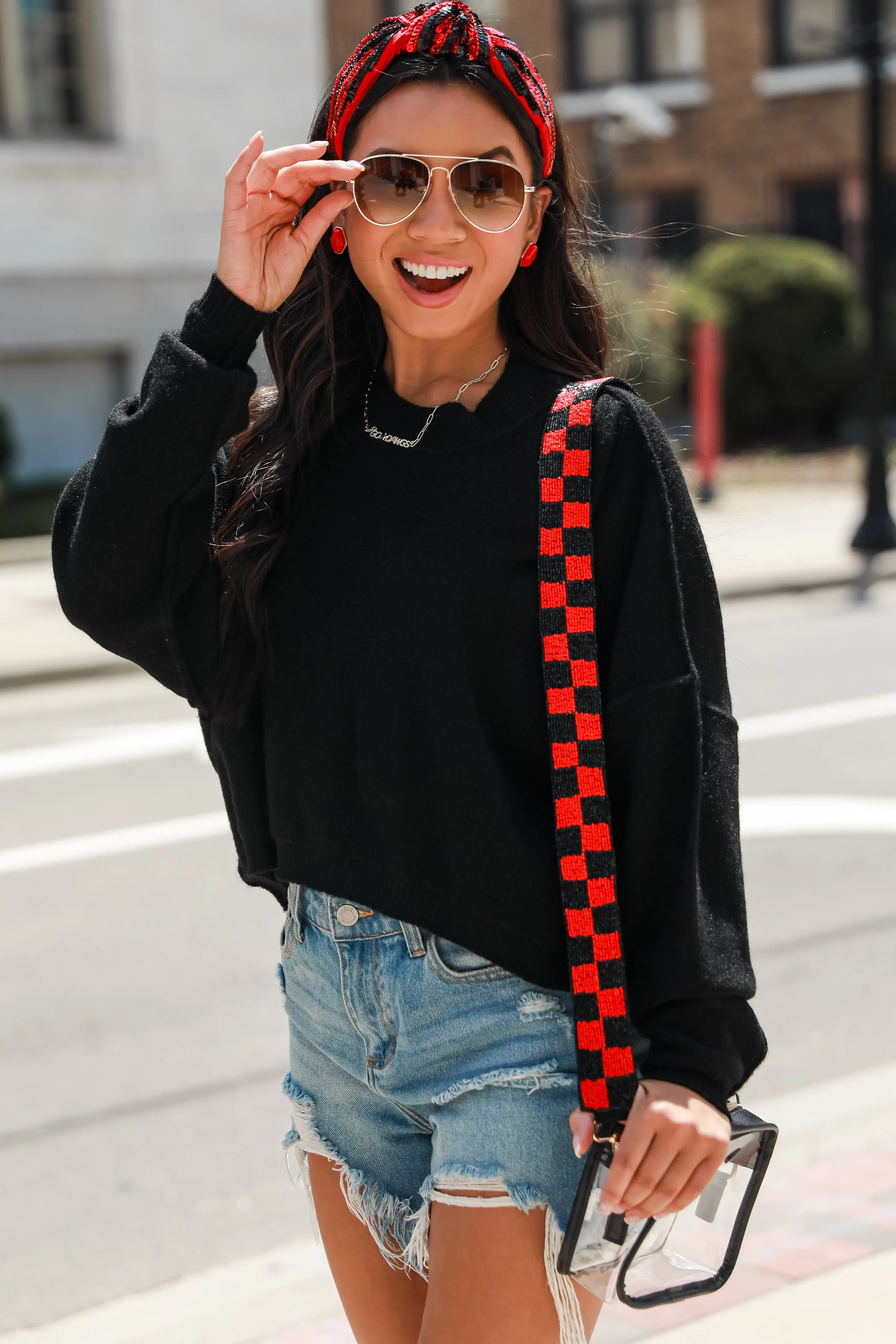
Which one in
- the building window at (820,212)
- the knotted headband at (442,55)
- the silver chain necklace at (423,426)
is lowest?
the building window at (820,212)

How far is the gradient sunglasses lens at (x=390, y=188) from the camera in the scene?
184 cm

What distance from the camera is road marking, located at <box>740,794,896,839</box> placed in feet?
20.5

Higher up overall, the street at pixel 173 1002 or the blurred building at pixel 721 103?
the blurred building at pixel 721 103

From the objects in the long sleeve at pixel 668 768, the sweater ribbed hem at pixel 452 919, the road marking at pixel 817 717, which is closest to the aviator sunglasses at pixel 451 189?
the long sleeve at pixel 668 768

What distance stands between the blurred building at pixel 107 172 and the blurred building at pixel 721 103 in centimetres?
763

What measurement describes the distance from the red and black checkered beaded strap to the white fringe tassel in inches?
5.6

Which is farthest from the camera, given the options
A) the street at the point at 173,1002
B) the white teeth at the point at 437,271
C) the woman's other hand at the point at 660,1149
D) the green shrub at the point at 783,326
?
the green shrub at the point at 783,326

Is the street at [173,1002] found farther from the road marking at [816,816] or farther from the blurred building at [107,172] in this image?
the blurred building at [107,172]

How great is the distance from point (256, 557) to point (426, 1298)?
84 cm

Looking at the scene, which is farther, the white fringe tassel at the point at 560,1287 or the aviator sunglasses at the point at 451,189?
the aviator sunglasses at the point at 451,189

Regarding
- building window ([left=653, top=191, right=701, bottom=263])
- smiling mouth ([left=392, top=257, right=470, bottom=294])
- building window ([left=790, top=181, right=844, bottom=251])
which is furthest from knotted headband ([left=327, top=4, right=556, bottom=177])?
building window ([left=790, top=181, right=844, bottom=251])

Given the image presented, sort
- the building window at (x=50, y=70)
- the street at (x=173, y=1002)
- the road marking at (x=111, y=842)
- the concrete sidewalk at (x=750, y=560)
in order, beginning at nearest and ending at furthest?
the street at (x=173, y=1002)
the road marking at (x=111, y=842)
the concrete sidewalk at (x=750, y=560)
the building window at (x=50, y=70)

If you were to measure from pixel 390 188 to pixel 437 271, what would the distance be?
10 centimetres

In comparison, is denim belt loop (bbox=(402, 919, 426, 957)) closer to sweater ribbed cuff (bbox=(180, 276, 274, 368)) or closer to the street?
sweater ribbed cuff (bbox=(180, 276, 274, 368))
